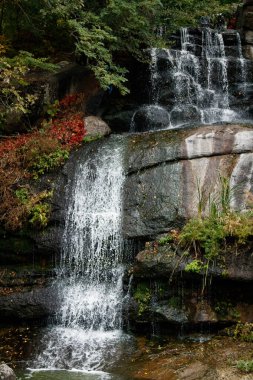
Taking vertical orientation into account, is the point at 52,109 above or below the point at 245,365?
above

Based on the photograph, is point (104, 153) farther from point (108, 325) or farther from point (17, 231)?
point (108, 325)

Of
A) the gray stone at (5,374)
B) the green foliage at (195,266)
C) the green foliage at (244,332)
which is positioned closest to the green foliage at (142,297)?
the green foliage at (195,266)

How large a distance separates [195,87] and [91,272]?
24.2ft

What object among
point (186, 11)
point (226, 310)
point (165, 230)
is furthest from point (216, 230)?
point (186, 11)

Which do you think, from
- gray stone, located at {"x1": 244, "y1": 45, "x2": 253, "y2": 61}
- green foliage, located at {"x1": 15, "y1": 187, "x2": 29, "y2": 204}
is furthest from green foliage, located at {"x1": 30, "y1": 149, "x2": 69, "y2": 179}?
gray stone, located at {"x1": 244, "y1": 45, "x2": 253, "y2": 61}

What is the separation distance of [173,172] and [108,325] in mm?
3407

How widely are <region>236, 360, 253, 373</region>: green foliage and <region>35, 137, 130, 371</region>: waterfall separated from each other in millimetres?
2146

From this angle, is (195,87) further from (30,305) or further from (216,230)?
(30,305)

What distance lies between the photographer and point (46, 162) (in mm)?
10297

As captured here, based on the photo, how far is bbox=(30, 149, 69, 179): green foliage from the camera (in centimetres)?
1021

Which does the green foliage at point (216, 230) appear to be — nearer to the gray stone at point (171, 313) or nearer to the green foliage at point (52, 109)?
the gray stone at point (171, 313)

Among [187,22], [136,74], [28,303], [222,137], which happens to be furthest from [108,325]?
[187,22]

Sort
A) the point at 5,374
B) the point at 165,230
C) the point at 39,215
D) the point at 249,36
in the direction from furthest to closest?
the point at 249,36
the point at 39,215
the point at 165,230
the point at 5,374

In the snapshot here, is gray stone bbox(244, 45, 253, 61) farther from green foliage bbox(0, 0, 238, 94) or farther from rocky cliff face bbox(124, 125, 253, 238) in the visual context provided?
rocky cliff face bbox(124, 125, 253, 238)
